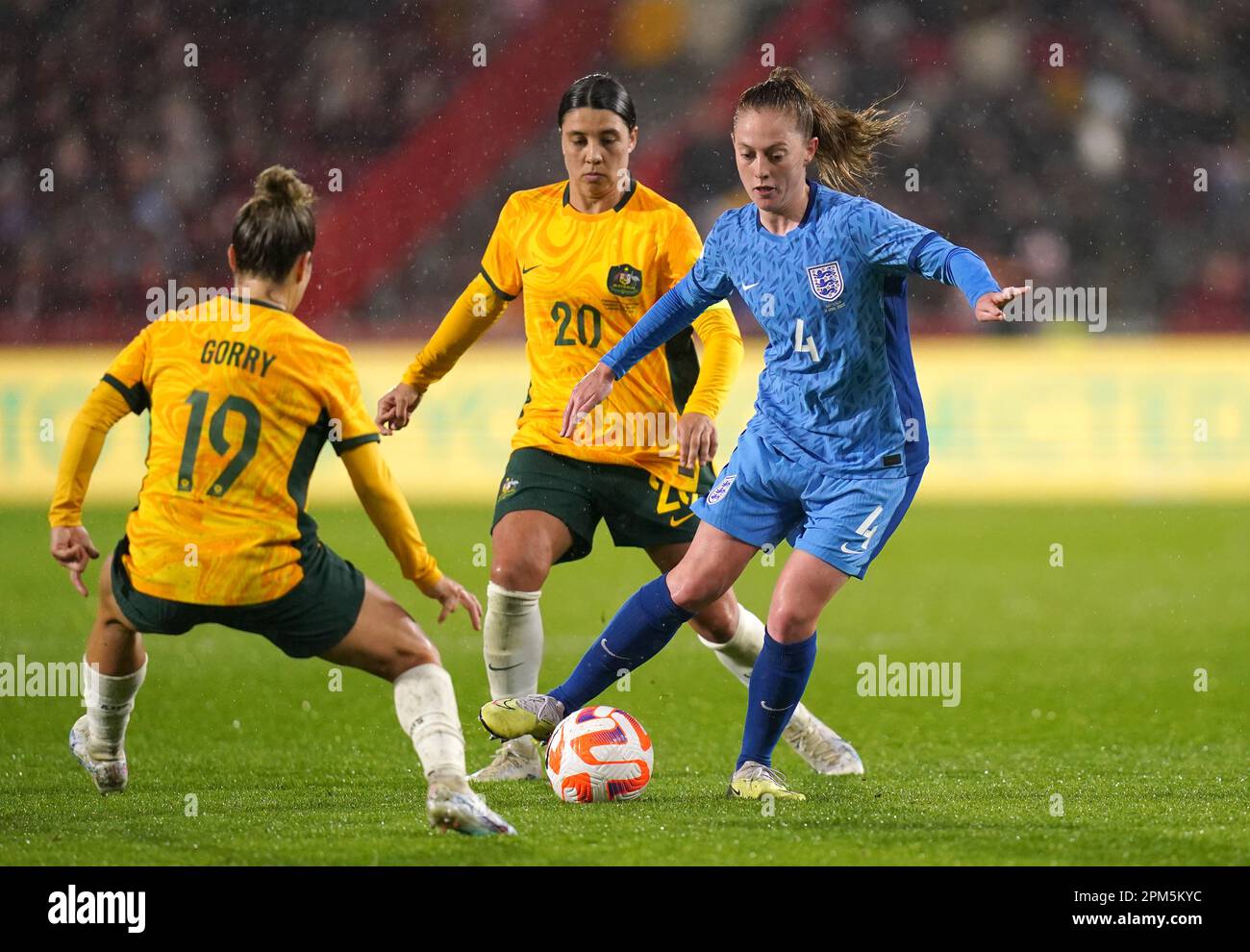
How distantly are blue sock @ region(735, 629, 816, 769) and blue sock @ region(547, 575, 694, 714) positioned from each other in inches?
11.9

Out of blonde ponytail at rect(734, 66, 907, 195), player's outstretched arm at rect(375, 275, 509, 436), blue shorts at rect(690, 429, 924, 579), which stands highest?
blonde ponytail at rect(734, 66, 907, 195)

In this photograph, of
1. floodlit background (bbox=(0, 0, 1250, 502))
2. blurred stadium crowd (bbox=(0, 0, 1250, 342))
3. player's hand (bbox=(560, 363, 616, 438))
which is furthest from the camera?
blurred stadium crowd (bbox=(0, 0, 1250, 342))

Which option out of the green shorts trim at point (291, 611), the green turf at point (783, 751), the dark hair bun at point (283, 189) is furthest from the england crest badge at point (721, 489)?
the dark hair bun at point (283, 189)

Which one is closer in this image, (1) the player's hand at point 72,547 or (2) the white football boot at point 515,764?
(1) the player's hand at point 72,547

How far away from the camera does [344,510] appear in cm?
1384

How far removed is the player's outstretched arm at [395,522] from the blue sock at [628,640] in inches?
36.4

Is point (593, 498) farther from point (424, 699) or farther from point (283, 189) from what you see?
point (283, 189)

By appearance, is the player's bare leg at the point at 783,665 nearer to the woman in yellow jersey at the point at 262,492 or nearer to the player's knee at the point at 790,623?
the player's knee at the point at 790,623

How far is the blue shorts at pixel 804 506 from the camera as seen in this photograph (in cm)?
472

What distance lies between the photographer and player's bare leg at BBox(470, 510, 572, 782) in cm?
534

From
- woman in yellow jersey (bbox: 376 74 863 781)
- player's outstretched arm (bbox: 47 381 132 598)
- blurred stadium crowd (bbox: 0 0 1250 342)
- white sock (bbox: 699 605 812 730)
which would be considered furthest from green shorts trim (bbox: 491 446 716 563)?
blurred stadium crowd (bbox: 0 0 1250 342)

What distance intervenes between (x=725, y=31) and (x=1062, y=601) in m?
10.5

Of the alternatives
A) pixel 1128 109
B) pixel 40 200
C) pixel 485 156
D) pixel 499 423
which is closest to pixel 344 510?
pixel 499 423

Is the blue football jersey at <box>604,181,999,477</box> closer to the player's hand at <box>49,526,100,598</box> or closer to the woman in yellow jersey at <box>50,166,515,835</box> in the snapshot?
the woman in yellow jersey at <box>50,166,515,835</box>
